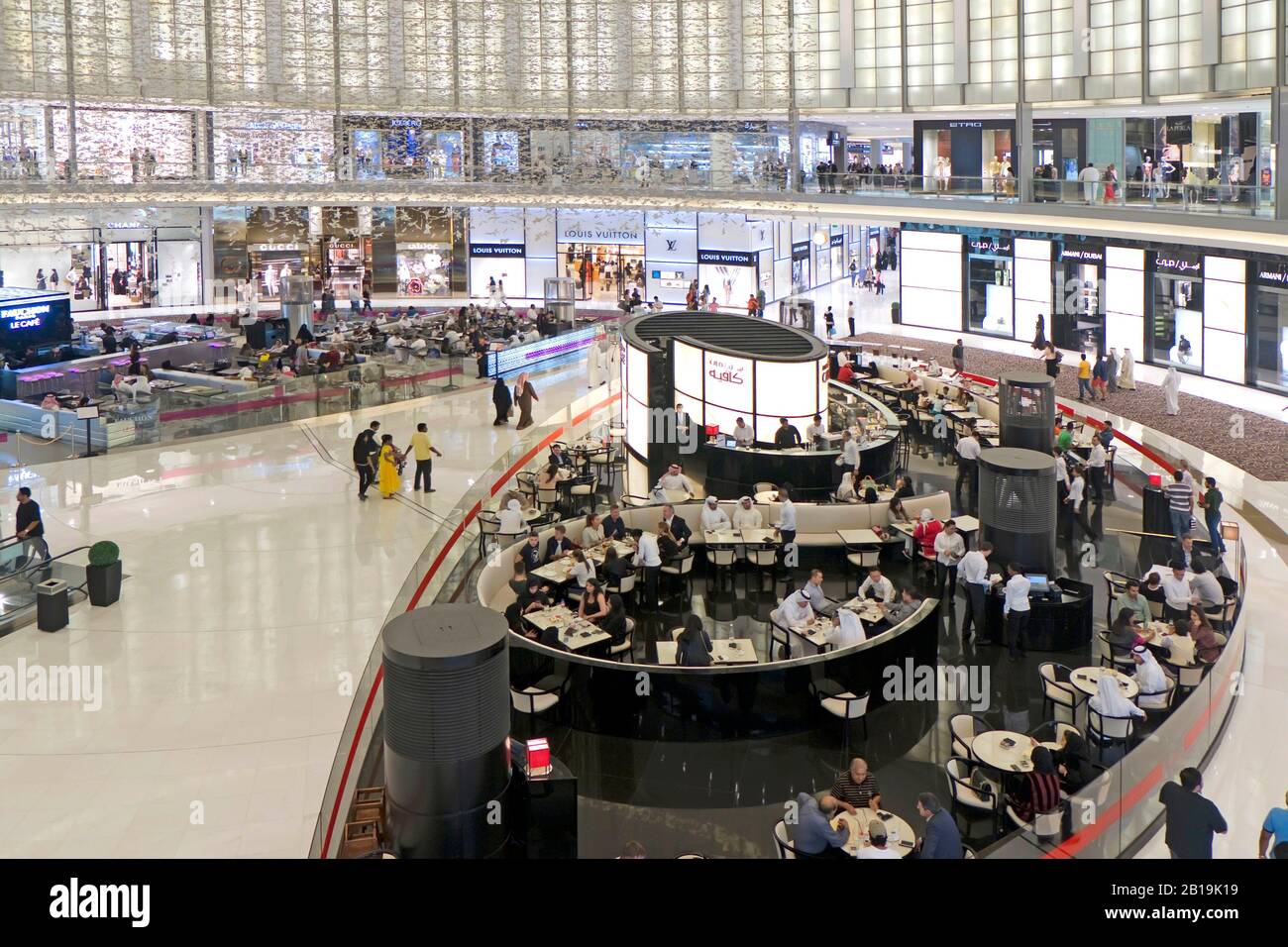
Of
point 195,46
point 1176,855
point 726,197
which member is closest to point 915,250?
point 726,197

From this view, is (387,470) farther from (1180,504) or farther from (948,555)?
(1180,504)

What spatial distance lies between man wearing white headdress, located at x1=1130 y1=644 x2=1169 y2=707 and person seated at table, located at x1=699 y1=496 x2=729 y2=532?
225 inches

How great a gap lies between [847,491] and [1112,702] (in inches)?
264

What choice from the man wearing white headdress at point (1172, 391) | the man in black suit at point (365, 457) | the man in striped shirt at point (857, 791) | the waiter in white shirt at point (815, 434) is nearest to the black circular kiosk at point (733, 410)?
the waiter in white shirt at point (815, 434)

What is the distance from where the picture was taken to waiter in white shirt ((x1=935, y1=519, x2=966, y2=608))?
13.9 meters

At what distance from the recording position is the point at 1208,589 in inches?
482

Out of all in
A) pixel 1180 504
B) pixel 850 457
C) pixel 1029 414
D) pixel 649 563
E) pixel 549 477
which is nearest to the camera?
pixel 649 563

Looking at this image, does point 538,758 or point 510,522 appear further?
point 510,522

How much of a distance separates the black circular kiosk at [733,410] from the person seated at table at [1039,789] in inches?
370

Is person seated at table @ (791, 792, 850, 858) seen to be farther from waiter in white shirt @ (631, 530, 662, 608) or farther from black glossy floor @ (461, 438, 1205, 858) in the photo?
waiter in white shirt @ (631, 530, 662, 608)

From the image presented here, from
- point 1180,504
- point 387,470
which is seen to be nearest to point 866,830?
point 1180,504

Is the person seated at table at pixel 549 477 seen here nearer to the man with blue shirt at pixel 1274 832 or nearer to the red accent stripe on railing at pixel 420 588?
the red accent stripe on railing at pixel 420 588

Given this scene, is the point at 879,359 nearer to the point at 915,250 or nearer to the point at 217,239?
the point at 915,250
